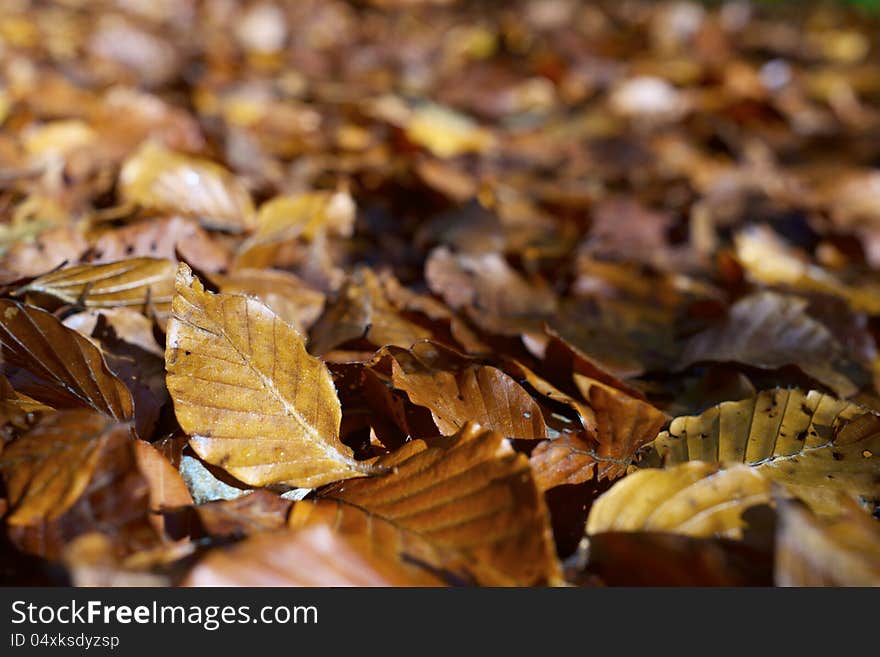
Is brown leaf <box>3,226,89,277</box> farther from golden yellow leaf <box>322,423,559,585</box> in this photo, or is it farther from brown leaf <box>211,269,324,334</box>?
golden yellow leaf <box>322,423,559,585</box>

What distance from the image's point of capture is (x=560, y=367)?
1176 mm

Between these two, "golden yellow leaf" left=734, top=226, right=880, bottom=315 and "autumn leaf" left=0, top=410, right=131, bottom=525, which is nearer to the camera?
"autumn leaf" left=0, top=410, right=131, bottom=525

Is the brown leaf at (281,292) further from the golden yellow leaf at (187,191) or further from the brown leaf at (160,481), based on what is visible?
the brown leaf at (160,481)

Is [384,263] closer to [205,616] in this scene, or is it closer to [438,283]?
[438,283]

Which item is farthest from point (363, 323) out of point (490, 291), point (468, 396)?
point (490, 291)

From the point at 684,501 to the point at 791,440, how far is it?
0.27 metres

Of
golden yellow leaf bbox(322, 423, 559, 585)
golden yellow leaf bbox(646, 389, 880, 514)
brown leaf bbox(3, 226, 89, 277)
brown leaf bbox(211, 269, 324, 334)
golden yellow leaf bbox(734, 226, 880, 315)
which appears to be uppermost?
brown leaf bbox(3, 226, 89, 277)

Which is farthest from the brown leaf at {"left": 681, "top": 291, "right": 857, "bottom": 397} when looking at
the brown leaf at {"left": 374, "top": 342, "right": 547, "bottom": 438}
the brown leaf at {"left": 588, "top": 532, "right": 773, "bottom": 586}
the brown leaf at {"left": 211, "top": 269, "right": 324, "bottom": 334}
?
A: the brown leaf at {"left": 211, "top": 269, "right": 324, "bottom": 334}

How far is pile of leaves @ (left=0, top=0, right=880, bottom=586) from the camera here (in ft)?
2.44

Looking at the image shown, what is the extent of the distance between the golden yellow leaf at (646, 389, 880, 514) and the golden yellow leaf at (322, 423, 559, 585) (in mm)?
289

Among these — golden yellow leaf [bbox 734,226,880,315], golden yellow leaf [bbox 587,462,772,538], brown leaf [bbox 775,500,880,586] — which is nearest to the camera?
brown leaf [bbox 775,500,880,586]

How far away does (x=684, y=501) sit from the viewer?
0.78 meters

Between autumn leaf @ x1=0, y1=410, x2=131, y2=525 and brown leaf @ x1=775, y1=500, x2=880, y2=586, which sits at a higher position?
autumn leaf @ x1=0, y1=410, x2=131, y2=525

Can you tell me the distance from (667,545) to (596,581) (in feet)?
0.27
